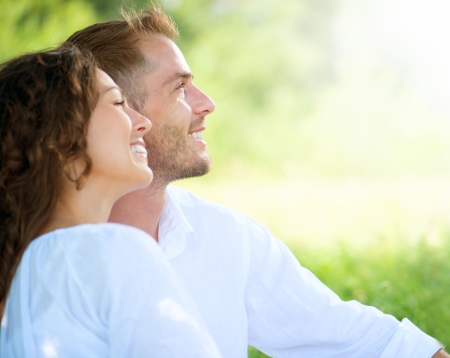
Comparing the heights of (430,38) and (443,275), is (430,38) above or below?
above

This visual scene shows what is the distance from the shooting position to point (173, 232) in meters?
1.97

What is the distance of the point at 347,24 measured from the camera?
880cm

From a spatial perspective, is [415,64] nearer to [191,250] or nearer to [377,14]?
[377,14]

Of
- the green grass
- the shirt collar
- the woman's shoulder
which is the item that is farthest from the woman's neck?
the green grass

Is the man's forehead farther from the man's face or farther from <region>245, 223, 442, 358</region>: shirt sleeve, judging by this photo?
<region>245, 223, 442, 358</region>: shirt sleeve

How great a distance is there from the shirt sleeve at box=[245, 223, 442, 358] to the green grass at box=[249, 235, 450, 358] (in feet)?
4.76

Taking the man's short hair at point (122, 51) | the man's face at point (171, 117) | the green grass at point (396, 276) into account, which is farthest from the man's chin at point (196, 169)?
the green grass at point (396, 276)

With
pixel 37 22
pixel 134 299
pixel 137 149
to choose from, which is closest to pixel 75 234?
pixel 134 299

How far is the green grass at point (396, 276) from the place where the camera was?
3535 mm

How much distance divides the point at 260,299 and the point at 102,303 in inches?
35.9

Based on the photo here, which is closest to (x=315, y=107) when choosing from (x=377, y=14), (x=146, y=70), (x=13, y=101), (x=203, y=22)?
(x=377, y=14)

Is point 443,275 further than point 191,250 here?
Yes

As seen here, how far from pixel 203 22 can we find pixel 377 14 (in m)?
2.64

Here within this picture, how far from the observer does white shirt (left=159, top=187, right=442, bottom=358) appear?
190 cm
